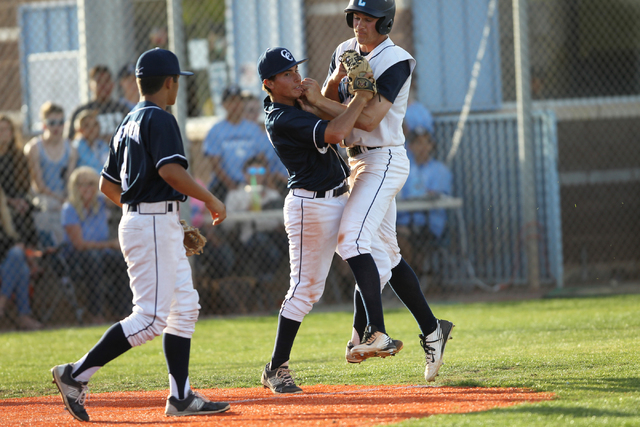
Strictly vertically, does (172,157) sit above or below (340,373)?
above

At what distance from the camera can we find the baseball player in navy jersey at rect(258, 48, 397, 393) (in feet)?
13.8

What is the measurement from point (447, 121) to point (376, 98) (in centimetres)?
542

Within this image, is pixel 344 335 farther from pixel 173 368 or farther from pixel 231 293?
pixel 173 368

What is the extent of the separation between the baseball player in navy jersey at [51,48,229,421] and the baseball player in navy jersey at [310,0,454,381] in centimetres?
81

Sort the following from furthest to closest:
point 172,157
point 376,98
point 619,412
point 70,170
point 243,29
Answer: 1. point 243,29
2. point 70,170
3. point 376,98
4. point 172,157
5. point 619,412

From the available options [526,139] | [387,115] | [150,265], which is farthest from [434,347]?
[526,139]

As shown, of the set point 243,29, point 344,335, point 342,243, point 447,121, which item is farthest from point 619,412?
point 243,29

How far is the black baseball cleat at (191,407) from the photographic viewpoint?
3.88m

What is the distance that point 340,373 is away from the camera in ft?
16.1

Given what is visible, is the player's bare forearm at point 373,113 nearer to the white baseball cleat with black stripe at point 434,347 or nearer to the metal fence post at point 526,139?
the white baseball cleat with black stripe at point 434,347

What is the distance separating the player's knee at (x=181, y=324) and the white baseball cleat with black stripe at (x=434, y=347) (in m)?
1.32

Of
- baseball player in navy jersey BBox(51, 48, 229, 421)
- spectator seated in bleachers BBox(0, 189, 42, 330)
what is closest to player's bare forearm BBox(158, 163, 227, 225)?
baseball player in navy jersey BBox(51, 48, 229, 421)

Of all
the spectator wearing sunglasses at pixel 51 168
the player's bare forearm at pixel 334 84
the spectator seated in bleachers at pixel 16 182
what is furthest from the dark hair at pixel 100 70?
the player's bare forearm at pixel 334 84

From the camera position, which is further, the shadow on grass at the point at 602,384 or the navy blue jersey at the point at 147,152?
the shadow on grass at the point at 602,384
